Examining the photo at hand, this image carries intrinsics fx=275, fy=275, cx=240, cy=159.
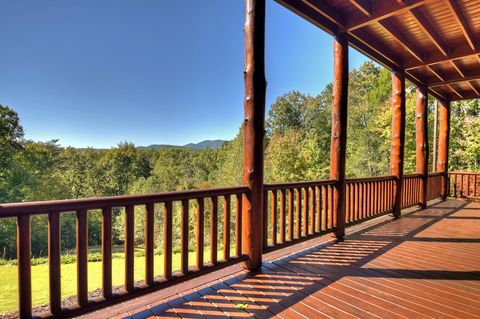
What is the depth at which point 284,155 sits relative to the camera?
22094mm

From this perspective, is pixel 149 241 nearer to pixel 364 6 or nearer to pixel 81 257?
pixel 81 257

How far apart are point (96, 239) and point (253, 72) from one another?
89.8 ft

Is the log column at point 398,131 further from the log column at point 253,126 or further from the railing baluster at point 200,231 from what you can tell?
the railing baluster at point 200,231

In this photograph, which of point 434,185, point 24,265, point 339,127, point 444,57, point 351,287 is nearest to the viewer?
point 24,265

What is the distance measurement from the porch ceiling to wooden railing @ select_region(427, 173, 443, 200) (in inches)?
103

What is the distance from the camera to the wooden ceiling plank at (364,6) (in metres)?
3.20

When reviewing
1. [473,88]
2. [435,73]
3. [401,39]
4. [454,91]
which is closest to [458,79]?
[435,73]

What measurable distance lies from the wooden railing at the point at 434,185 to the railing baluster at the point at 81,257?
7824 millimetres

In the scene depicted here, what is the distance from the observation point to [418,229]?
4.50 meters

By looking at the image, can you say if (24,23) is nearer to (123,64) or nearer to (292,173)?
(123,64)

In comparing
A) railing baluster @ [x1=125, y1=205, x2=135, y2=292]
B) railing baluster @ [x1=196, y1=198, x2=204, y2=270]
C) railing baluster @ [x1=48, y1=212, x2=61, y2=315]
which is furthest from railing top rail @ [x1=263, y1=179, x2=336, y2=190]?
railing baluster @ [x1=48, y1=212, x2=61, y2=315]

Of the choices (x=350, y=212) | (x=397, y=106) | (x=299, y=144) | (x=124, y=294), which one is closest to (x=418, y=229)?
(x=350, y=212)

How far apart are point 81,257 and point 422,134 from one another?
23.3 feet

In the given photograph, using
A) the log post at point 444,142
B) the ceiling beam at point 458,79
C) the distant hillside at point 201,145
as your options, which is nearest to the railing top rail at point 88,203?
Result: the ceiling beam at point 458,79
